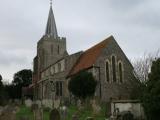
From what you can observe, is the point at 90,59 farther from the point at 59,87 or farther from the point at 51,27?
the point at 51,27

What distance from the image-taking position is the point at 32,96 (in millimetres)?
59562

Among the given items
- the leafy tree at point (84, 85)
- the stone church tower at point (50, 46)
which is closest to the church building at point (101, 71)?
the leafy tree at point (84, 85)

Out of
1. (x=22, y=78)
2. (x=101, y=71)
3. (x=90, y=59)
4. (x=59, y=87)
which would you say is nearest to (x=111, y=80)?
(x=101, y=71)

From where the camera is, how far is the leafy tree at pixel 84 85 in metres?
32.4

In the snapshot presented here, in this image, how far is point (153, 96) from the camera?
55.4 feet

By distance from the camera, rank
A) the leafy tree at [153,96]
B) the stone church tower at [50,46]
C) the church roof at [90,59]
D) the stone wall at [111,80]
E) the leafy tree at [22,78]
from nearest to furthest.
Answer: the leafy tree at [153,96] → the stone wall at [111,80] → the church roof at [90,59] → the stone church tower at [50,46] → the leafy tree at [22,78]

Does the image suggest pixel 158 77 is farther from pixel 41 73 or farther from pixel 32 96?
pixel 32 96

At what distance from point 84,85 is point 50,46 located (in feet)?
77.5

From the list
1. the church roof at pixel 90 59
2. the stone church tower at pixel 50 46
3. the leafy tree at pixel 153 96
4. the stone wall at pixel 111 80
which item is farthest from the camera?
the stone church tower at pixel 50 46

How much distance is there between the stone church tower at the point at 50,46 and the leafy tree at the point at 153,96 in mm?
36754

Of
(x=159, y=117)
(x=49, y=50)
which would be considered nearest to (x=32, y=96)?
(x=49, y=50)

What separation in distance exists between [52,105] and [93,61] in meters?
8.92

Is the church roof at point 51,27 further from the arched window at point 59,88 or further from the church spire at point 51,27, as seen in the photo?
the arched window at point 59,88

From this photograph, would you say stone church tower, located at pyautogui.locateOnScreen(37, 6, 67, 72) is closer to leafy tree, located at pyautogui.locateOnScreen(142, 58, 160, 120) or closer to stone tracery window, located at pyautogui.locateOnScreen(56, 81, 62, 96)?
stone tracery window, located at pyautogui.locateOnScreen(56, 81, 62, 96)
